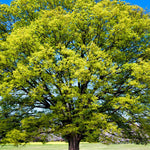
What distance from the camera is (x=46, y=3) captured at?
17.2 metres

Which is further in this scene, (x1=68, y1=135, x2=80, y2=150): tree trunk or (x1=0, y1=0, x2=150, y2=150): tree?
(x1=68, y1=135, x2=80, y2=150): tree trunk

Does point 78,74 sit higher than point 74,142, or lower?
higher

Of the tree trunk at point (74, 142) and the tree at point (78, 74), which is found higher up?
the tree at point (78, 74)

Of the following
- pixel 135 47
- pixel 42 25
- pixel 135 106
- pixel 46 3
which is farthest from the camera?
pixel 46 3

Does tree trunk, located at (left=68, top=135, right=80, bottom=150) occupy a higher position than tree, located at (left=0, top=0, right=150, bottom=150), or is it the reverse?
tree, located at (left=0, top=0, right=150, bottom=150)

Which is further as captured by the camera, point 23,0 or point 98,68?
point 23,0

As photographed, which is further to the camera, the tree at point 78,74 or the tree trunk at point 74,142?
the tree trunk at point 74,142

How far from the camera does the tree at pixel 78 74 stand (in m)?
12.2

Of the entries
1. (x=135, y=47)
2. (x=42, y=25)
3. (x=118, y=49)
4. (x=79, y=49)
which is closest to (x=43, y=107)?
(x=79, y=49)

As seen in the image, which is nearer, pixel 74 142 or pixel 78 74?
pixel 78 74

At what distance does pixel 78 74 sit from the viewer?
1130 cm

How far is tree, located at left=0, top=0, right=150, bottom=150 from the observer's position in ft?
40.2

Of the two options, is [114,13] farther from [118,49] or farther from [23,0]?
[23,0]

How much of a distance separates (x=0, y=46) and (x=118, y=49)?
30.2 ft
